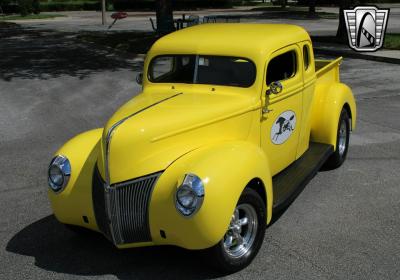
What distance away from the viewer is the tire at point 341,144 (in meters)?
6.81

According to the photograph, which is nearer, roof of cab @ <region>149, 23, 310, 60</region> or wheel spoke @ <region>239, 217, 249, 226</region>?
wheel spoke @ <region>239, 217, 249, 226</region>

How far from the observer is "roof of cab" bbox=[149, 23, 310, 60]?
528cm

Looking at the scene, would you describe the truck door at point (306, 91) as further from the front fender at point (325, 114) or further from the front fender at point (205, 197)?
→ the front fender at point (205, 197)

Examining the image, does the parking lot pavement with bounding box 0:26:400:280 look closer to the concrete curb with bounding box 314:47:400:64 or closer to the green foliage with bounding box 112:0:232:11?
the concrete curb with bounding box 314:47:400:64

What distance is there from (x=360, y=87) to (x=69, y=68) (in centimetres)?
873

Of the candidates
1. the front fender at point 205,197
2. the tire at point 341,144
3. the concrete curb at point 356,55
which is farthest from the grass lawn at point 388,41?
the front fender at point 205,197

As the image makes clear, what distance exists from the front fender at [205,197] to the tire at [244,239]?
0.61 ft

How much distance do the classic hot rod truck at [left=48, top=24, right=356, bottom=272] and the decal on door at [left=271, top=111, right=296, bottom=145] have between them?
0.01 m

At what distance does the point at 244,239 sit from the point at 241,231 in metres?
0.08

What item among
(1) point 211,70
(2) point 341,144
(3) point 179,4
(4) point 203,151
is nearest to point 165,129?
(4) point 203,151

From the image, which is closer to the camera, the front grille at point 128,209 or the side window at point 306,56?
the front grille at point 128,209

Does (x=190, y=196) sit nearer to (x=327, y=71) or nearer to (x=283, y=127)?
(x=283, y=127)

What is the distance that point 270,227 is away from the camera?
5.20 m

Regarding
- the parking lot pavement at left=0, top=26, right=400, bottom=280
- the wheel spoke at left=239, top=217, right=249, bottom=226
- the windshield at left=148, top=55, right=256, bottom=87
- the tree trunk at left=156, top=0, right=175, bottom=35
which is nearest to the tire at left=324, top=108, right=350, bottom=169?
the parking lot pavement at left=0, top=26, right=400, bottom=280
